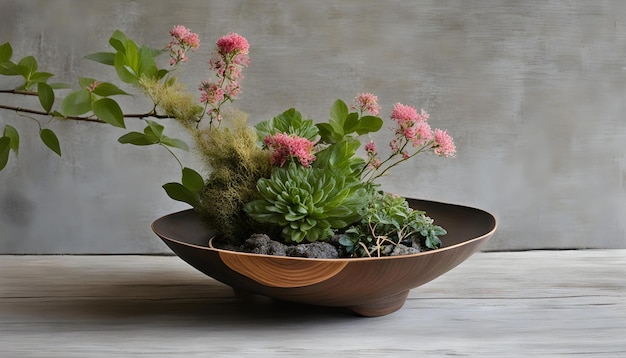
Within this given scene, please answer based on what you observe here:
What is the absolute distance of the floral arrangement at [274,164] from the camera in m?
0.84

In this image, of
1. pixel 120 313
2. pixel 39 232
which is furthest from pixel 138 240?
pixel 120 313

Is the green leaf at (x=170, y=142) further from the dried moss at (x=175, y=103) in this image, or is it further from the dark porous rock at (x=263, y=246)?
the dark porous rock at (x=263, y=246)

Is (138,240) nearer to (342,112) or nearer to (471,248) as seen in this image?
(342,112)

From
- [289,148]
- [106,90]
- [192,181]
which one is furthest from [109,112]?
[289,148]

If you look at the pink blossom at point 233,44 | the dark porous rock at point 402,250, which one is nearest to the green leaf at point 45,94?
the pink blossom at point 233,44

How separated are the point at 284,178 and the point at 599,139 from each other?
2.33ft

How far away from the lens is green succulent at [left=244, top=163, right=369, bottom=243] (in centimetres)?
83

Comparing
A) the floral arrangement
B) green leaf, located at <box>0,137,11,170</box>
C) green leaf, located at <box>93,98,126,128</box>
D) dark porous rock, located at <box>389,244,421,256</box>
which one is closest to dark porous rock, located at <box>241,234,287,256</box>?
the floral arrangement

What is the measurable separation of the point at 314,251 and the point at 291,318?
112mm

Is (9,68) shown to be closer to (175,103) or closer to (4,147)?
(4,147)

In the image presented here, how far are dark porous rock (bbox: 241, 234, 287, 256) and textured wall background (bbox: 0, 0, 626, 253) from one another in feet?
1.50

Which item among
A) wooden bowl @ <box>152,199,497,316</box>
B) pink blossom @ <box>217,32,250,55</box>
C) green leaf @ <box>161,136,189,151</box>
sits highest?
pink blossom @ <box>217,32,250,55</box>

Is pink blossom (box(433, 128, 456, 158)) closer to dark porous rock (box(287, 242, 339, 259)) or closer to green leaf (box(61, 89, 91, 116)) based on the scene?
dark porous rock (box(287, 242, 339, 259))

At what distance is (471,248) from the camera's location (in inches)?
32.3
